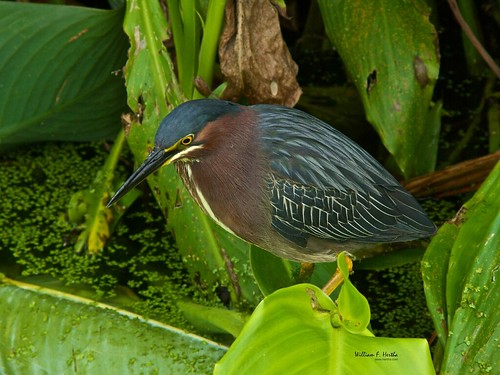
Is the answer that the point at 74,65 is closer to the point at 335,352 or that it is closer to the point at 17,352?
the point at 17,352

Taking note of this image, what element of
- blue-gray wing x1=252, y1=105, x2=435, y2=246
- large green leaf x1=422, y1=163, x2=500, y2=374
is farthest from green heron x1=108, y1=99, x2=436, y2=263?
large green leaf x1=422, y1=163, x2=500, y2=374

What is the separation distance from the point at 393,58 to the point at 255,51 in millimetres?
495

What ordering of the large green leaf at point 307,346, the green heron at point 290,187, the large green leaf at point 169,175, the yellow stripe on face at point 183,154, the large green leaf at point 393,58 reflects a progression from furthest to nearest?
1. the large green leaf at point 393,58
2. the large green leaf at point 169,175
3. the green heron at point 290,187
4. the yellow stripe on face at point 183,154
5. the large green leaf at point 307,346

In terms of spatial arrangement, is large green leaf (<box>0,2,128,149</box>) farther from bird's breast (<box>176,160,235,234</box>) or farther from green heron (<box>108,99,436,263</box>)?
green heron (<box>108,99,436,263</box>)

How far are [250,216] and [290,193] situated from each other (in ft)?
0.37

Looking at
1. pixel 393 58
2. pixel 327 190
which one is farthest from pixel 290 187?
pixel 393 58

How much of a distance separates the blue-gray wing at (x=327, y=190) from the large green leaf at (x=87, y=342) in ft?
1.39

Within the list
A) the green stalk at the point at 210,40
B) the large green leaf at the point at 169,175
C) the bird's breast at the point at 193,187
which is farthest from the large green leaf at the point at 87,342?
the green stalk at the point at 210,40

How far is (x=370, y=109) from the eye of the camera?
106 inches

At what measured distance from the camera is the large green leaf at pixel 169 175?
2502 mm

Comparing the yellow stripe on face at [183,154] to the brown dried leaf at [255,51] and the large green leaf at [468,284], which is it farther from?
the large green leaf at [468,284]

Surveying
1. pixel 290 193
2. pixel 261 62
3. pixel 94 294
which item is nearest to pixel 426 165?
pixel 261 62

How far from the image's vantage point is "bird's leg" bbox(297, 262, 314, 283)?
237 centimetres

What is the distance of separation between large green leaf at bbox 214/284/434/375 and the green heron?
0.46 metres
